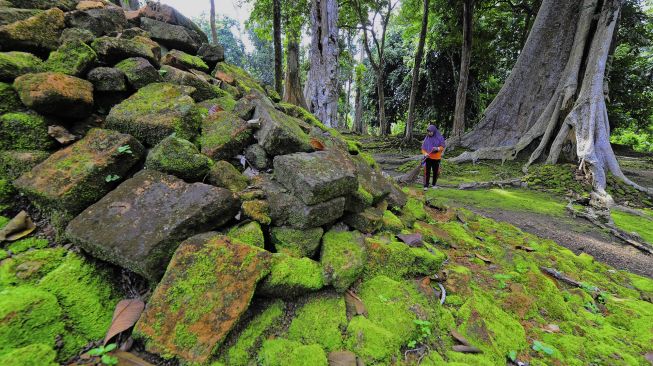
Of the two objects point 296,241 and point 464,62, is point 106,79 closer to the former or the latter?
point 296,241

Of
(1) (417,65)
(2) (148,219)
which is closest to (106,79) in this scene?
(2) (148,219)

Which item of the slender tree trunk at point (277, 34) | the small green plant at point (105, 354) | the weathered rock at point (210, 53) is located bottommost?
the small green plant at point (105, 354)

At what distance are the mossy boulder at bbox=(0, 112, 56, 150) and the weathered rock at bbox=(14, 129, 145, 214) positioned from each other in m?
0.24

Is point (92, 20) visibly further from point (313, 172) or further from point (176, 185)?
point (313, 172)

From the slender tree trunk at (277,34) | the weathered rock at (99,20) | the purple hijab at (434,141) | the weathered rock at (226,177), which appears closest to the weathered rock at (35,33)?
the weathered rock at (99,20)

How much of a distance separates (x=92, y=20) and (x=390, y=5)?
16212mm

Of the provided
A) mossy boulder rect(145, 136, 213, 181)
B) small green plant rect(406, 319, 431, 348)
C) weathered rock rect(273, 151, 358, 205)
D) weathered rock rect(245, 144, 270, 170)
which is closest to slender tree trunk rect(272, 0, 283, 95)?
weathered rock rect(245, 144, 270, 170)

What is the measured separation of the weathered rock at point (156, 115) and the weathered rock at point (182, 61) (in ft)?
2.48

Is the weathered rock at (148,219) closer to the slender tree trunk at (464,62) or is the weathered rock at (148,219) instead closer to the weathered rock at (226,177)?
the weathered rock at (226,177)

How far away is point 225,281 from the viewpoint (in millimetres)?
1711

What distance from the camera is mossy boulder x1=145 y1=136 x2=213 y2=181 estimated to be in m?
2.16

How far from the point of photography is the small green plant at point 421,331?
183 cm

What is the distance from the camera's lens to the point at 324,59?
6.28m

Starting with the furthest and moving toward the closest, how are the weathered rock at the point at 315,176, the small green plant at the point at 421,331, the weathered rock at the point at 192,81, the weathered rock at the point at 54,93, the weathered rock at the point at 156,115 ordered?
the weathered rock at the point at 192,81
the weathered rock at the point at 156,115
the weathered rock at the point at 315,176
the weathered rock at the point at 54,93
the small green plant at the point at 421,331
